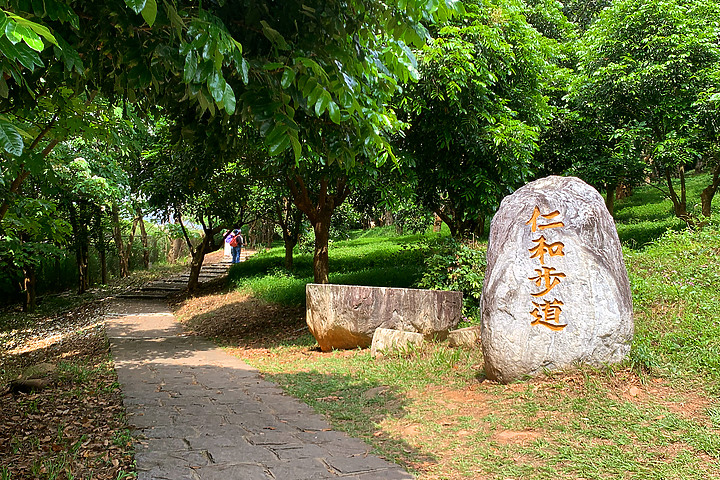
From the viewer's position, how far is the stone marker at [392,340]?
22.2ft

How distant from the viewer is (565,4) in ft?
56.5

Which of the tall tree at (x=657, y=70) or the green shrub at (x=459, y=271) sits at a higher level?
the tall tree at (x=657, y=70)

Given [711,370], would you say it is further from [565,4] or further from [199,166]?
[565,4]

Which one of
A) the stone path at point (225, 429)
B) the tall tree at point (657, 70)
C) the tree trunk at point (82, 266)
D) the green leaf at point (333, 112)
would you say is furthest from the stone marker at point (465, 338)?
the tree trunk at point (82, 266)

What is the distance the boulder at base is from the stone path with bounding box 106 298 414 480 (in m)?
1.83

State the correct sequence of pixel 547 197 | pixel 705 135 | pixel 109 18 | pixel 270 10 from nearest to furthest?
pixel 109 18
pixel 270 10
pixel 547 197
pixel 705 135

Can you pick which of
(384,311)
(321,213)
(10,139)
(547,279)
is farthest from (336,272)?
(10,139)

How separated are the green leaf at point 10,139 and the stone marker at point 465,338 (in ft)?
18.3

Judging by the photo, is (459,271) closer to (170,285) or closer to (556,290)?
(556,290)

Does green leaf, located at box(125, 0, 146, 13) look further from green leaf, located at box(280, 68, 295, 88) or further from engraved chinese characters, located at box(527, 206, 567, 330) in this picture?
engraved chinese characters, located at box(527, 206, 567, 330)

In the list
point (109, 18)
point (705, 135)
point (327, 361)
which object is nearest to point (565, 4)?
point (705, 135)

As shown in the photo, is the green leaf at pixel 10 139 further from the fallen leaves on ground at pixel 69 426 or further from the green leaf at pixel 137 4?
the fallen leaves on ground at pixel 69 426

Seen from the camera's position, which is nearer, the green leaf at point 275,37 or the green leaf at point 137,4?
the green leaf at point 137,4

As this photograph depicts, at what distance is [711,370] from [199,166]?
320 inches
